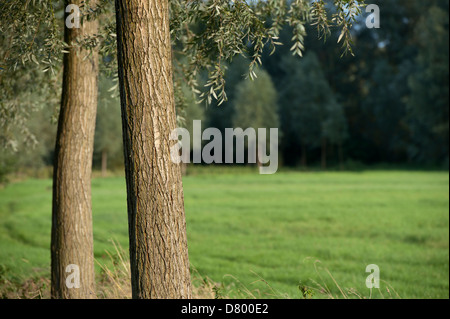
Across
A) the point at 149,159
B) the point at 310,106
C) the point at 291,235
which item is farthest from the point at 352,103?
the point at 149,159

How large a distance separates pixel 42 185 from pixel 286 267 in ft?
86.4

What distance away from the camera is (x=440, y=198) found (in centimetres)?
2511

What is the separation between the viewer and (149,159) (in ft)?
14.3

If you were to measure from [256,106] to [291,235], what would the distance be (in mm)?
34545

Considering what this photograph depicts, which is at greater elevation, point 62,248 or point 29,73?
point 29,73

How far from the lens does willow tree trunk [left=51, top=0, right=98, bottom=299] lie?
6.70 metres

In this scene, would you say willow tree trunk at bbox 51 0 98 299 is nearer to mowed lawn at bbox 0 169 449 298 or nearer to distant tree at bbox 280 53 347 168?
mowed lawn at bbox 0 169 449 298

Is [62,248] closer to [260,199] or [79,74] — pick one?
[79,74]

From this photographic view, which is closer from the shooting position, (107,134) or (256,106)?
(107,134)

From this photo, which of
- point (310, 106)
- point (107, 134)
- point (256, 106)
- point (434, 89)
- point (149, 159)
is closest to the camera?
point (149, 159)

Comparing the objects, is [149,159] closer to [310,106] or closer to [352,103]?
[310,106]

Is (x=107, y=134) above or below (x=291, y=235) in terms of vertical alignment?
above

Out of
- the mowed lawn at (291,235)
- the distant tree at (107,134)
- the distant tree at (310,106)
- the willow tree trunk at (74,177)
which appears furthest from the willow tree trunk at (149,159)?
the distant tree at (310,106)

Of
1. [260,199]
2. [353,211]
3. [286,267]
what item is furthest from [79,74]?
[260,199]
